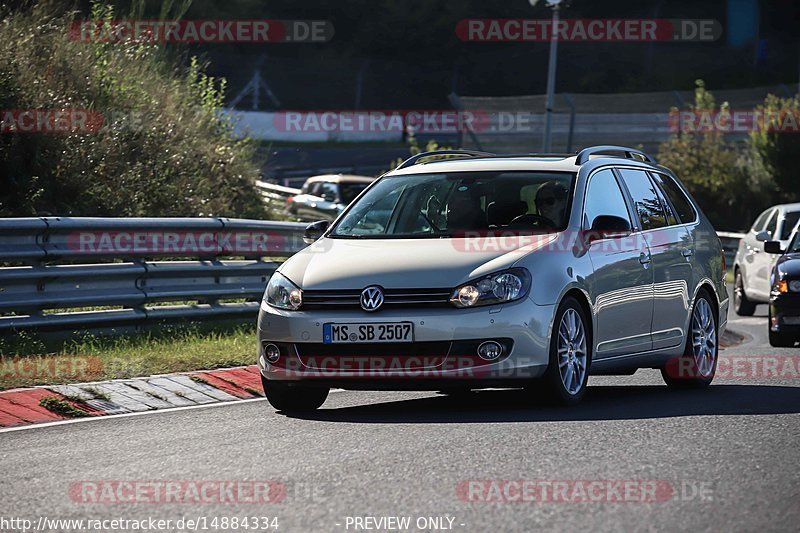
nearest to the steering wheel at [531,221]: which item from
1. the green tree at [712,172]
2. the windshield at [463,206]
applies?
the windshield at [463,206]

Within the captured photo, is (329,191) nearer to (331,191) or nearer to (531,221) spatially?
(331,191)

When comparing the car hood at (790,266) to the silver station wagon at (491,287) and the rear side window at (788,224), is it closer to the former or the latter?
the silver station wagon at (491,287)

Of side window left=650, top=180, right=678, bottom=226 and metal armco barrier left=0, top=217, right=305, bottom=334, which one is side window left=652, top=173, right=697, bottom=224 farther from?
metal armco barrier left=0, top=217, right=305, bottom=334

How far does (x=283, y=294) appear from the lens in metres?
9.67

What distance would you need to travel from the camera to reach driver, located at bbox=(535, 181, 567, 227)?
407 inches

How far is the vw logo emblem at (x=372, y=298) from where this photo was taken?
927 cm

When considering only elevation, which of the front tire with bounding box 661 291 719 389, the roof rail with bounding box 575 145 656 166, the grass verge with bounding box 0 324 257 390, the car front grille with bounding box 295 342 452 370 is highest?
the roof rail with bounding box 575 145 656 166

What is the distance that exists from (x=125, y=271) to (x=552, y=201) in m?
4.16

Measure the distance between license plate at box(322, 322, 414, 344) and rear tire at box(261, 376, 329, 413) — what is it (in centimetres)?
61

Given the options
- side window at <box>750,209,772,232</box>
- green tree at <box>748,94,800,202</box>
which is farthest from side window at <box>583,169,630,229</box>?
green tree at <box>748,94,800,202</box>

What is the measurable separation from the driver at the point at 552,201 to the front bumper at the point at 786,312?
6153 millimetres

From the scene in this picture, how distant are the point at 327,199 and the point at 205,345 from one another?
2314cm

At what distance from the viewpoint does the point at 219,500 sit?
6.61 meters

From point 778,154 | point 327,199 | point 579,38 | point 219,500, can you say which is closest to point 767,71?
point 579,38
